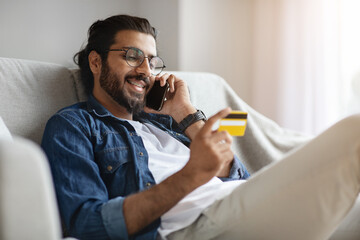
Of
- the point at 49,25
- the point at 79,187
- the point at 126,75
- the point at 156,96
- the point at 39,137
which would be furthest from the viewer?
the point at 49,25

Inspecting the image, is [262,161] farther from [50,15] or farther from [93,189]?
[50,15]

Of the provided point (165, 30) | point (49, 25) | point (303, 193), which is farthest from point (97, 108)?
point (165, 30)

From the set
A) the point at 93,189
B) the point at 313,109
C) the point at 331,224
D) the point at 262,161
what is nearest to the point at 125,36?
the point at 93,189

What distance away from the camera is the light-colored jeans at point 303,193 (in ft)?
2.81

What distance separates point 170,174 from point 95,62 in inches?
21.9

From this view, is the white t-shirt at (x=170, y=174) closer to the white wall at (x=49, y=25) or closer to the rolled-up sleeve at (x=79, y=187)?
the rolled-up sleeve at (x=79, y=187)

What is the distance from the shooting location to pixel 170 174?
1201 millimetres

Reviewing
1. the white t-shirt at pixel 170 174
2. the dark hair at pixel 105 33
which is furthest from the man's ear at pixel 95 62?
the white t-shirt at pixel 170 174

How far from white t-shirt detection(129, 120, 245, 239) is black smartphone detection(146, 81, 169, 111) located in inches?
4.9

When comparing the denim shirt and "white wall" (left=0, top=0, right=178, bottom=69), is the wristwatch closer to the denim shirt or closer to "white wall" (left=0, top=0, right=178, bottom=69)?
the denim shirt

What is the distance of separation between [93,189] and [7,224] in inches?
18.2

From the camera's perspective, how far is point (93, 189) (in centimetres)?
101

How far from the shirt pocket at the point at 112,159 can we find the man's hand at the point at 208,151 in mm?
285

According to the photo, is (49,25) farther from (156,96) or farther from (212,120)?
(212,120)
